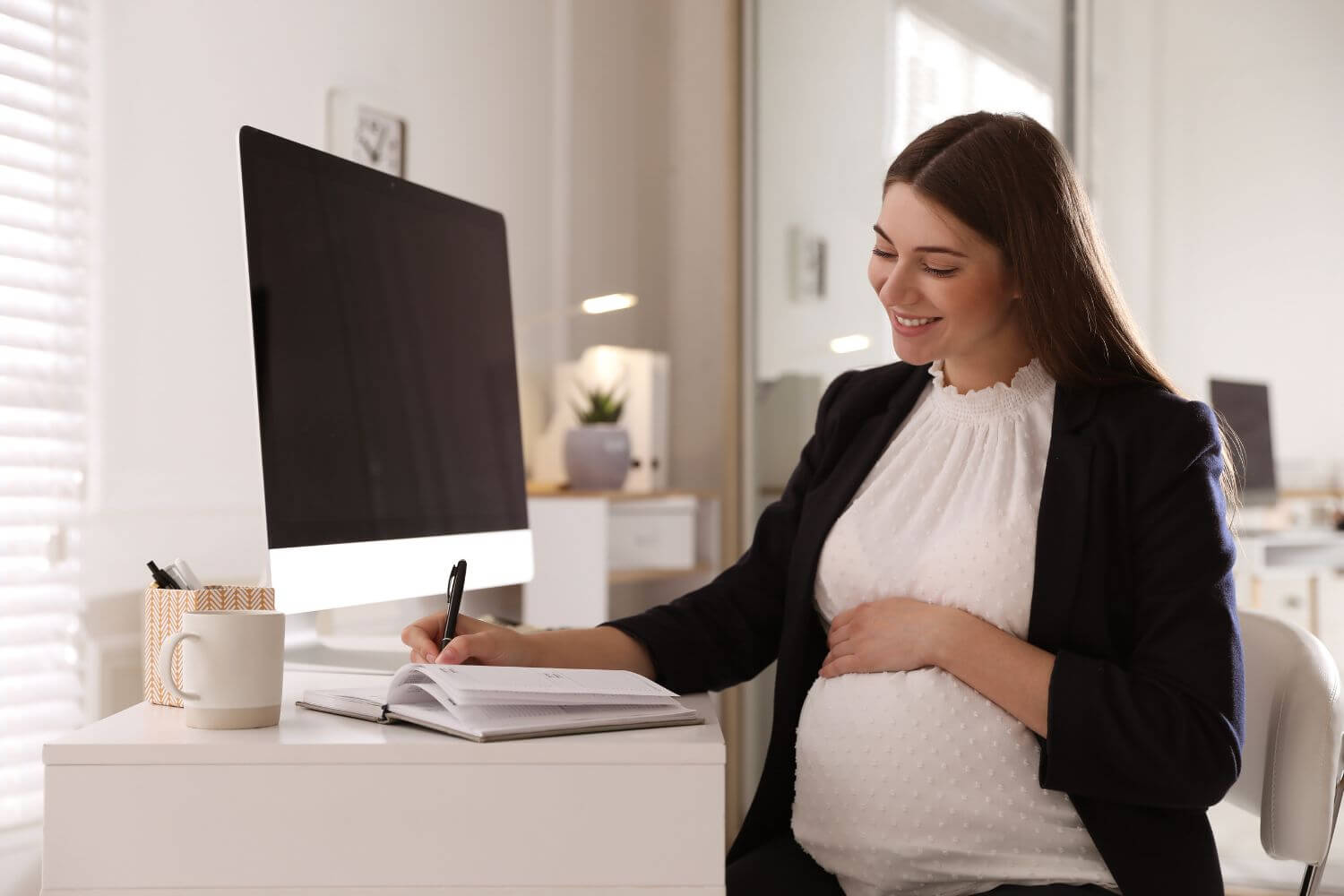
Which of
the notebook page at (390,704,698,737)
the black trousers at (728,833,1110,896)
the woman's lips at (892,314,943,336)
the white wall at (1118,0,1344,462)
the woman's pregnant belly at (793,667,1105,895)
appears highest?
the white wall at (1118,0,1344,462)

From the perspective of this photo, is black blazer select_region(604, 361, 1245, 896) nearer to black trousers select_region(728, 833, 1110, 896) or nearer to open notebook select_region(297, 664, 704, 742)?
black trousers select_region(728, 833, 1110, 896)

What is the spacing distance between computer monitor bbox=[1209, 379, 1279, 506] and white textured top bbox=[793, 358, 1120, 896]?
110 cm

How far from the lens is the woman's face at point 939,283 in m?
1.17

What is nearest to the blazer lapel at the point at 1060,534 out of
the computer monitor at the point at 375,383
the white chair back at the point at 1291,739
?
the white chair back at the point at 1291,739

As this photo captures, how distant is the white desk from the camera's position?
31.4 inches

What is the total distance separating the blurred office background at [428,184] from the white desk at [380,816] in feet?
2.66

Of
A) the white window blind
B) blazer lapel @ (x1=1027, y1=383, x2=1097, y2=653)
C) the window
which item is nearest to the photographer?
blazer lapel @ (x1=1027, y1=383, x2=1097, y2=653)

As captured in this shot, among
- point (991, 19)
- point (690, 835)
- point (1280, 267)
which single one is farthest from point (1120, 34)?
point (690, 835)

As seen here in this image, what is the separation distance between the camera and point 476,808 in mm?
819

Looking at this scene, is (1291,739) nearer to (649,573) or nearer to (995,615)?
(995,615)

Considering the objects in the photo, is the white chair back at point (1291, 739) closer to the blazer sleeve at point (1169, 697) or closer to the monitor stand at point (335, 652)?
the blazer sleeve at point (1169, 697)

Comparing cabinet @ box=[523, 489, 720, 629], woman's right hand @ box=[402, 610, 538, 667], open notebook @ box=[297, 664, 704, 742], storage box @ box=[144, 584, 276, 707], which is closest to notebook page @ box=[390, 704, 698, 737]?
open notebook @ box=[297, 664, 704, 742]

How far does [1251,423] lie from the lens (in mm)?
2146

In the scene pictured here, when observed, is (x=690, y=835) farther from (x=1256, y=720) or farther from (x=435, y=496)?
(x=1256, y=720)
